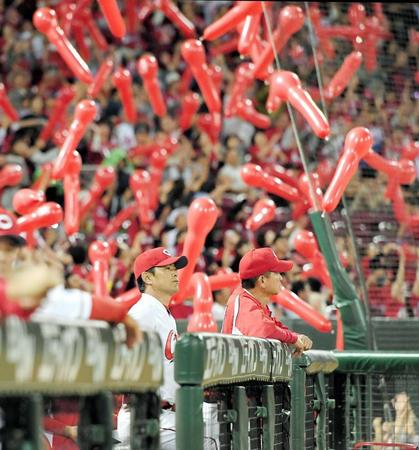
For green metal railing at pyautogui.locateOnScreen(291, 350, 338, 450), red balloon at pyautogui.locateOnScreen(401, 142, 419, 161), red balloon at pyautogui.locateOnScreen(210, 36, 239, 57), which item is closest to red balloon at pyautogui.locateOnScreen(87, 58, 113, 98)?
red balloon at pyautogui.locateOnScreen(210, 36, 239, 57)

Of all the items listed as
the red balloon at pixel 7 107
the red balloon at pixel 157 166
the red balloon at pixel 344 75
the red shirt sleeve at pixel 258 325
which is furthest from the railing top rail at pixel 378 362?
the red balloon at pixel 7 107

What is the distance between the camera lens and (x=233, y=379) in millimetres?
3693

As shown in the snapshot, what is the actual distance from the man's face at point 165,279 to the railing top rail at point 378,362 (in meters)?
0.99

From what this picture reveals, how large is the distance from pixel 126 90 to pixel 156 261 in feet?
22.4

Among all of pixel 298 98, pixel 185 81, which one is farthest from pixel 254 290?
pixel 185 81

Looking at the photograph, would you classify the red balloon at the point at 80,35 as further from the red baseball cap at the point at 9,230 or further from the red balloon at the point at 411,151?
the red baseball cap at the point at 9,230

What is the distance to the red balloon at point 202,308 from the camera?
7.09 m

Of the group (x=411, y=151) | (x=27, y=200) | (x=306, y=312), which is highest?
(x=411, y=151)

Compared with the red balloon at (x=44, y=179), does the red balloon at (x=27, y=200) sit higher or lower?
lower

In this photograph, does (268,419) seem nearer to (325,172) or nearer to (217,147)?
(325,172)

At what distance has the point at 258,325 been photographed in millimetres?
4879

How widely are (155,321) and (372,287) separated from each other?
167 inches

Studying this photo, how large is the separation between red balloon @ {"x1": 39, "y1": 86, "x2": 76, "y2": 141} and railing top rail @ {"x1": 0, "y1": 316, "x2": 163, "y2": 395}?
963 cm

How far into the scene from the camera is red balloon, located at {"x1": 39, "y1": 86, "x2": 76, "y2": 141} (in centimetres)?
1241
